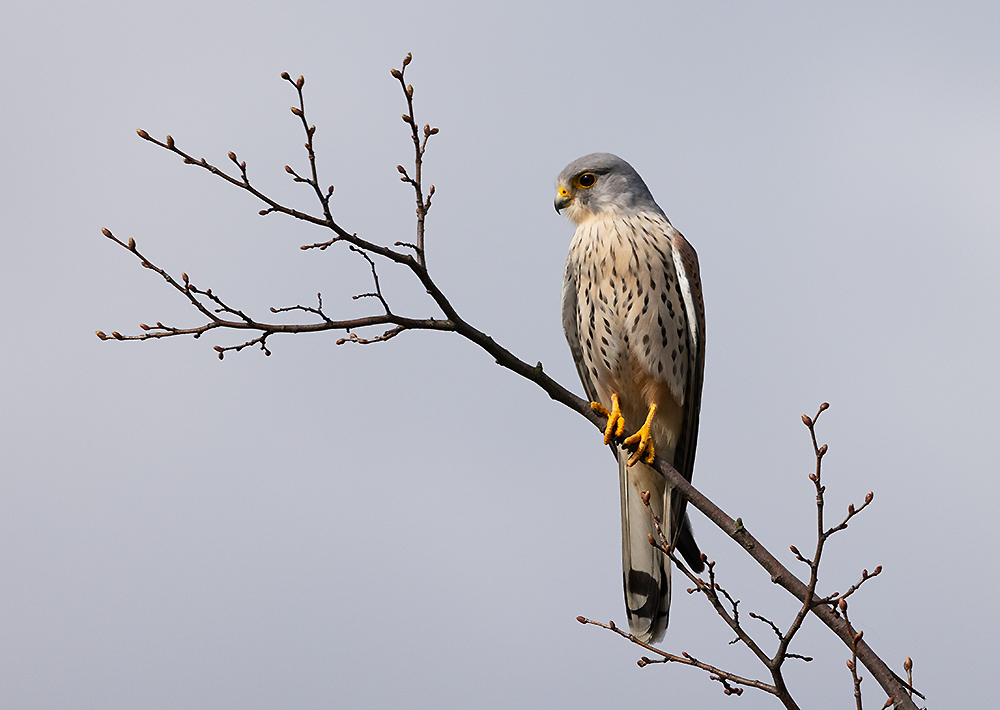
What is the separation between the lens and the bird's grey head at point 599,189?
4.42m

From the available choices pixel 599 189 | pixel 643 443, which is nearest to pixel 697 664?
pixel 643 443

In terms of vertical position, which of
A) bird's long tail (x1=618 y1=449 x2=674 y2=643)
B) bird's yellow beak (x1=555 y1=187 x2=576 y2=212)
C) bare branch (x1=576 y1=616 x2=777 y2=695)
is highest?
bird's yellow beak (x1=555 y1=187 x2=576 y2=212)

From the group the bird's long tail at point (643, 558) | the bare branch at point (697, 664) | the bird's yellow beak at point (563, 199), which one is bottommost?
the bare branch at point (697, 664)

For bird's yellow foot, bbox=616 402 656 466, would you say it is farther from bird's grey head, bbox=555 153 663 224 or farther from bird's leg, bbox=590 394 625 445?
bird's grey head, bbox=555 153 663 224

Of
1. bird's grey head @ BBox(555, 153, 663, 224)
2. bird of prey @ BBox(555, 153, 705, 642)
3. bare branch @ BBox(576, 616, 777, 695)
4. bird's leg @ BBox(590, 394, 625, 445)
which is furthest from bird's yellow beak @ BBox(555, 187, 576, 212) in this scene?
bare branch @ BBox(576, 616, 777, 695)

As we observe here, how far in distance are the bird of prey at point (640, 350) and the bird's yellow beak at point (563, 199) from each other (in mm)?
133

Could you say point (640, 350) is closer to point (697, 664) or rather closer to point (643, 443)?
point (643, 443)

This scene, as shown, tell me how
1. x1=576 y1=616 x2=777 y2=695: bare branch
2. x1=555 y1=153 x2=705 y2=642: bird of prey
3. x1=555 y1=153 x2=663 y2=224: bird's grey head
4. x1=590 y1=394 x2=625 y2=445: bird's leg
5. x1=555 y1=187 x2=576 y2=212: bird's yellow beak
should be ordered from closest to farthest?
x1=576 y1=616 x2=777 y2=695: bare branch, x1=590 y1=394 x2=625 y2=445: bird's leg, x1=555 y1=153 x2=705 y2=642: bird of prey, x1=555 y1=153 x2=663 y2=224: bird's grey head, x1=555 y1=187 x2=576 y2=212: bird's yellow beak

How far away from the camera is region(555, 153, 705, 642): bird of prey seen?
4.00 metres

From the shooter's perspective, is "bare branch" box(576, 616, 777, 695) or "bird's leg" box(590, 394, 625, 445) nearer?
"bare branch" box(576, 616, 777, 695)

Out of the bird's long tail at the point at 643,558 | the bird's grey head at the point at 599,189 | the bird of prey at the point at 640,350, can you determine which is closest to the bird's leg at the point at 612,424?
the bird of prey at the point at 640,350

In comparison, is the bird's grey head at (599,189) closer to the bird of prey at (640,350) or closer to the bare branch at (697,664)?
the bird of prey at (640,350)

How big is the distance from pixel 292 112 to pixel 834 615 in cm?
226

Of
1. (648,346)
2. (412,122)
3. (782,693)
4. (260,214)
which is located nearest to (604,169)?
(648,346)
